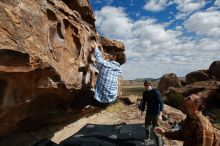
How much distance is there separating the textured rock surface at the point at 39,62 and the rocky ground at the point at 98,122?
0.35 metres

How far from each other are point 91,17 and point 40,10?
5345 millimetres

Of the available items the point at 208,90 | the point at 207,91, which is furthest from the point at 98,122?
the point at 208,90

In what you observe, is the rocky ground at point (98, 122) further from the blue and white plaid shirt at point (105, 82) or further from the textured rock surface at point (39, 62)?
the blue and white plaid shirt at point (105, 82)

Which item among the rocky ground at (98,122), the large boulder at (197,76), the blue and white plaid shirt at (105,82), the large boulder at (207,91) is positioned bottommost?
the rocky ground at (98,122)

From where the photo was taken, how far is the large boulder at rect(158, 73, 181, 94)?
45.3 metres

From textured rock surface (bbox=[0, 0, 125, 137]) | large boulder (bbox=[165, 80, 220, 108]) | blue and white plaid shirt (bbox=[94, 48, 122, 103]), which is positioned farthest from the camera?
large boulder (bbox=[165, 80, 220, 108])

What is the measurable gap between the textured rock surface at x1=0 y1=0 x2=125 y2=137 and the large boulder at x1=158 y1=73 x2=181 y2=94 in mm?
34229

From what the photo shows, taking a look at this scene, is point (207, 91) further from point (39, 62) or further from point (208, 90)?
point (39, 62)

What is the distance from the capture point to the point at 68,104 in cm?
1247

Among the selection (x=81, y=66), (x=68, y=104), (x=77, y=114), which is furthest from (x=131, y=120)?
(x=81, y=66)

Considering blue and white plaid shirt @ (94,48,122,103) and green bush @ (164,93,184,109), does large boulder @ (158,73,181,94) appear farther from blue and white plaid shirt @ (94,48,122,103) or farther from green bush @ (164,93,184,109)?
blue and white plaid shirt @ (94,48,122,103)

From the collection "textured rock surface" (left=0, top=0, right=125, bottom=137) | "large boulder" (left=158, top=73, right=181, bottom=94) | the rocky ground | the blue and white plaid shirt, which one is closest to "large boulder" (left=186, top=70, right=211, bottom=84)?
"large boulder" (left=158, top=73, right=181, bottom=94)

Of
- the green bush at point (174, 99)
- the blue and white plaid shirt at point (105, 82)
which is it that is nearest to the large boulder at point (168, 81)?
the green bush at point (174, 99)

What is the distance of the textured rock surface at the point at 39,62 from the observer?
7914 millimetres
